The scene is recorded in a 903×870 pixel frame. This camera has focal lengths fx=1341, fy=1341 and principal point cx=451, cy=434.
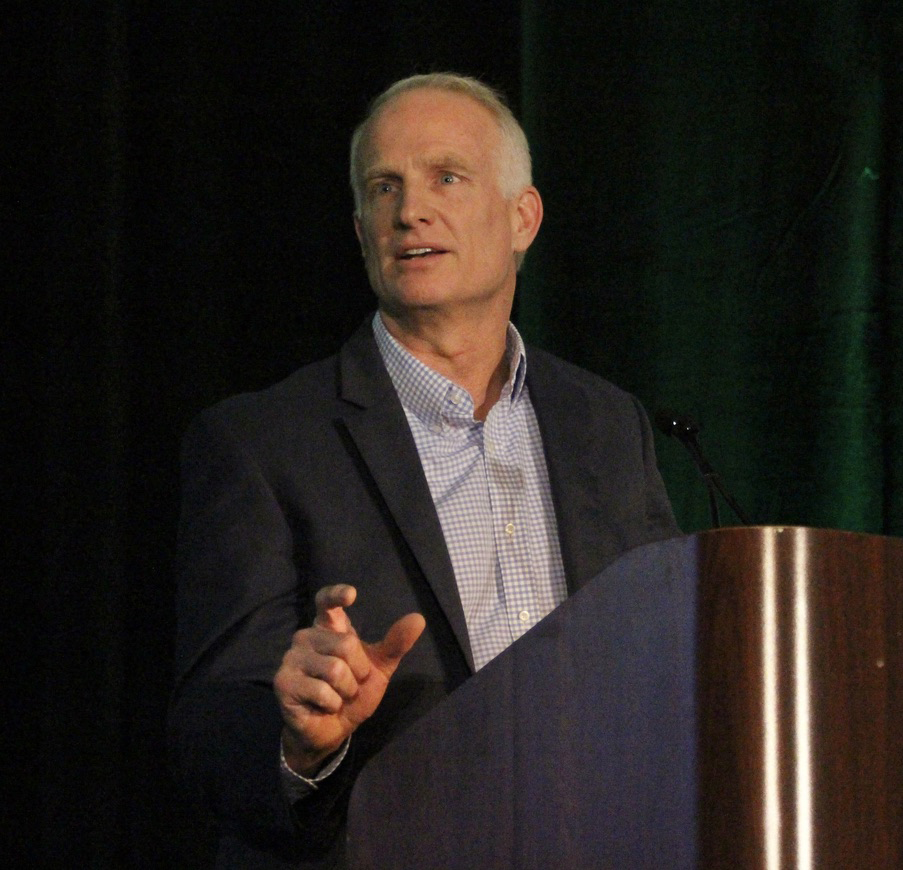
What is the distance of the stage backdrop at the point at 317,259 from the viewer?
7.38 ft

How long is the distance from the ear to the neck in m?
0.20

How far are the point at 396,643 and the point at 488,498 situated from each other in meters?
0.67

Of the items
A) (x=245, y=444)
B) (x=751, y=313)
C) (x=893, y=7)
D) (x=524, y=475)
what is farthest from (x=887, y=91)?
(x=245, y=444)

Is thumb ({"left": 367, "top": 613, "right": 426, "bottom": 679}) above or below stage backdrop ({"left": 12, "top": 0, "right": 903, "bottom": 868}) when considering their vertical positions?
below

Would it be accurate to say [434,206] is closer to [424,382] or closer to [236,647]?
[424,382]

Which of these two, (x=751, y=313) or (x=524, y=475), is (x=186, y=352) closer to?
(x=524, y=475)

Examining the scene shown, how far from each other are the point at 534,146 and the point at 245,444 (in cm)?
117

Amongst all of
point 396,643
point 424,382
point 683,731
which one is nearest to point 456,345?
point 424,382

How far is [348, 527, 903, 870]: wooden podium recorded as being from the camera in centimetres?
94

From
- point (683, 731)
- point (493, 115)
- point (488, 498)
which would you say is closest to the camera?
point (683, 731)

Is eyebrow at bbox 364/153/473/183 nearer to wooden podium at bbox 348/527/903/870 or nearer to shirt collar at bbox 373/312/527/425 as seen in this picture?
shirt collar at bbox 373/312/527/425

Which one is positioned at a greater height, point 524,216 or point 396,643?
point 524,216

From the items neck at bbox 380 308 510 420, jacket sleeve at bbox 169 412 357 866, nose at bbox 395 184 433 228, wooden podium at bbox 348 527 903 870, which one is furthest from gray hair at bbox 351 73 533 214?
wooden podium at bbox 348 527 903 870

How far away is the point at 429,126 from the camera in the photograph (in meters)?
1.98
